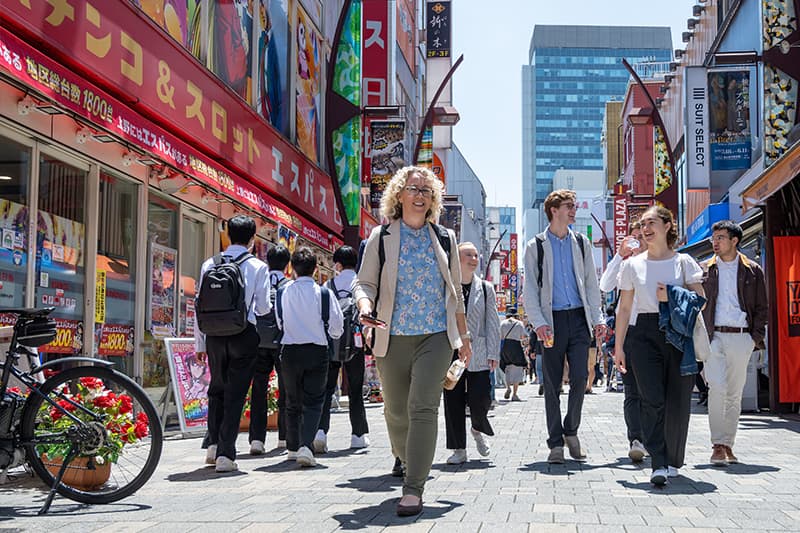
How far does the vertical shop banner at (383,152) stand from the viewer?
909 inches

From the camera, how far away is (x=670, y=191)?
24922 millimetres

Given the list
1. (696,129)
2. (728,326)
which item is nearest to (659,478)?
(728,326)

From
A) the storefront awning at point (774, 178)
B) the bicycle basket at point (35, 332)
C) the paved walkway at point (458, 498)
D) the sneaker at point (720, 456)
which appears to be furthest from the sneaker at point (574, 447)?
the storefront awning at point (774, 178)

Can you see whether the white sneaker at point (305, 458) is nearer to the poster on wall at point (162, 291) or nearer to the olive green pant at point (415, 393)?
the olive green pant at point (415, 393)

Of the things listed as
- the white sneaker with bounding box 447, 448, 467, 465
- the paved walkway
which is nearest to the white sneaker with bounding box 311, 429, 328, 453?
A: the paved walkway

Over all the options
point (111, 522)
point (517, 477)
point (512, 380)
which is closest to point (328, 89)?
point (512, 380)

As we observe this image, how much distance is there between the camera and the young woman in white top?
6.64m

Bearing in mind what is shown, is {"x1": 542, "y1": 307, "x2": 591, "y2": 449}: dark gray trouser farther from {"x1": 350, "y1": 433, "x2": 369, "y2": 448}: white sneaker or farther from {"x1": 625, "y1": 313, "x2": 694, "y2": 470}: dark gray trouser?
{"x1": 350, "y1": 433, "x2": 369, "y2": 448}: white sneaker

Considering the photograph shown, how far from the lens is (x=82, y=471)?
600 centimetres

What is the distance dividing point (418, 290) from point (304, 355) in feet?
8.65

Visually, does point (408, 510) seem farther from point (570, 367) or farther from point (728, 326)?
point (728, 326)

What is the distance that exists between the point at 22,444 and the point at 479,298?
13.3ft

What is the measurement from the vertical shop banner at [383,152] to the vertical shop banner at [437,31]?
24215mm

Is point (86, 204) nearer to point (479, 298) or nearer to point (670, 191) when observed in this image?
point (479, 298)
